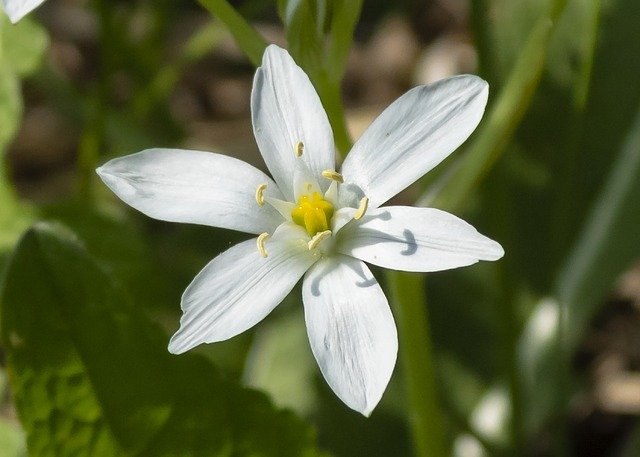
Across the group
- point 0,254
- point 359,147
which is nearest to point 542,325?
point 359,147

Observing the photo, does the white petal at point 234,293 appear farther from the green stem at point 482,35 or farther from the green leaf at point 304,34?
the green stem at point 482,35

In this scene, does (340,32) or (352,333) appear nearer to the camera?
(352,333)

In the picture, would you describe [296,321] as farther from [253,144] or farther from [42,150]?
[42,150]

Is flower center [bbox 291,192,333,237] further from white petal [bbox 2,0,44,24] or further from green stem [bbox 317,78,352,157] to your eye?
white petal [bbox 2,0,44,24]

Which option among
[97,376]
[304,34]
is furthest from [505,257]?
[97,376]

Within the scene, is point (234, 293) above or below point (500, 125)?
below

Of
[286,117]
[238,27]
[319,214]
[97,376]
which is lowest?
[97,376]

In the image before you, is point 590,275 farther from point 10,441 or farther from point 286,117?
point 10,441
